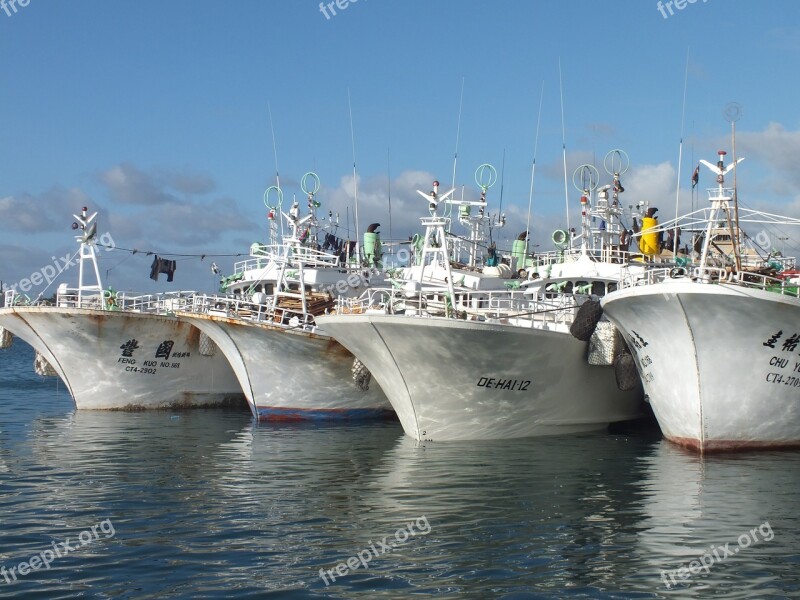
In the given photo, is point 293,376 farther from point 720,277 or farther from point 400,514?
point 400,514

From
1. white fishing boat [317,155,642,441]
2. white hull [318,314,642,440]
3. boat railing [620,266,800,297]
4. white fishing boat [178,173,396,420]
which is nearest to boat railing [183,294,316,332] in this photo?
white fishing boat [178,173,396,420]

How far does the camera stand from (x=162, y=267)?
33344 mm

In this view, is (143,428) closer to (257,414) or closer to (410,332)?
(257,414)

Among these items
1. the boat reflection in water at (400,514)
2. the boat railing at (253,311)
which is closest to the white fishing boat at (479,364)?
the boat reflection in water at (400,514)

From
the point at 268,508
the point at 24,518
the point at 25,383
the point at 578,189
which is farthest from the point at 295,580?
the point at 25,383

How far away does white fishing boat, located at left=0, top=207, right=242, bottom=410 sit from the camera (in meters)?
28.1

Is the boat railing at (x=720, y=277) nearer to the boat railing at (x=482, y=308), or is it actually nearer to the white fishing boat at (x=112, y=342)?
the boat railing at (x=482, y=308)

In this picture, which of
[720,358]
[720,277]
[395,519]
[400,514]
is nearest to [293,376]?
[720,358]

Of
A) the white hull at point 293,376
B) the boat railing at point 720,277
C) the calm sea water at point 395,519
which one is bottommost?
the calm sea water at point 395,519

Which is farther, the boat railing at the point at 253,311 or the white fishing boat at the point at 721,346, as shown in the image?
the boat railing at the point at 253,311

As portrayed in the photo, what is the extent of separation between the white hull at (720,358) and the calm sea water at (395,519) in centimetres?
65

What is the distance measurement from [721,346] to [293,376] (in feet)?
40.4

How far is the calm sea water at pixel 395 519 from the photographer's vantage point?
1016cm

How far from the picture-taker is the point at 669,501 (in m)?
14.2
